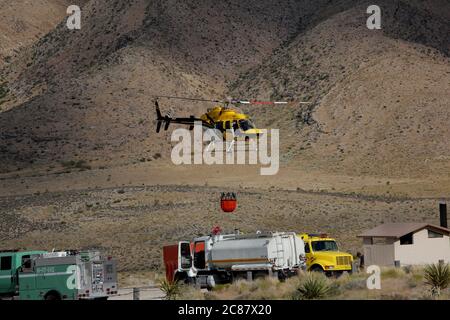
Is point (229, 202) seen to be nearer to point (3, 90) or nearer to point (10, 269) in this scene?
point (10, 269)

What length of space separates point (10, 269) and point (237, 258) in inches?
326

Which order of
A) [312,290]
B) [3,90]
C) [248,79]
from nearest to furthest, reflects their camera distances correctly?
[312,290] < [248,79] < [3,90]

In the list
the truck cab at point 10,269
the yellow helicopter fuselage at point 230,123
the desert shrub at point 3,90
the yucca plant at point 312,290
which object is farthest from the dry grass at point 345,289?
the desert shrub at point 3,90

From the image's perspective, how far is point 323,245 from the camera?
40.5 m

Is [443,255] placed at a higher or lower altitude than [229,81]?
lower

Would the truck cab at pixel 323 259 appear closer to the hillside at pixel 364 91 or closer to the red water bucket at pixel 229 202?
the red water bucket at pixel 229 202

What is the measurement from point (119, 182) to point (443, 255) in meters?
46.8

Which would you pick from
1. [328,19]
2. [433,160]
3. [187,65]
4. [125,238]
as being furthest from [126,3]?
[125,238]

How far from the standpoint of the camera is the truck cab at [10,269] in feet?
117

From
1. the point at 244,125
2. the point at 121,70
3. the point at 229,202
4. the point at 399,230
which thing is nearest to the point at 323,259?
the point at 399,230

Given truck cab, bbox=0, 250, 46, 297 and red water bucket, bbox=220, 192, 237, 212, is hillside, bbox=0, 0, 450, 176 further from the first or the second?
truck cab, bbox=0, 250, 46, 297

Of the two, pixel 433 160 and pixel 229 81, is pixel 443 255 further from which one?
pixel 229 81

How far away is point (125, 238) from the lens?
63.1 meters

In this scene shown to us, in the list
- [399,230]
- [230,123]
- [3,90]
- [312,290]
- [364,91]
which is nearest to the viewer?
[312,290]
